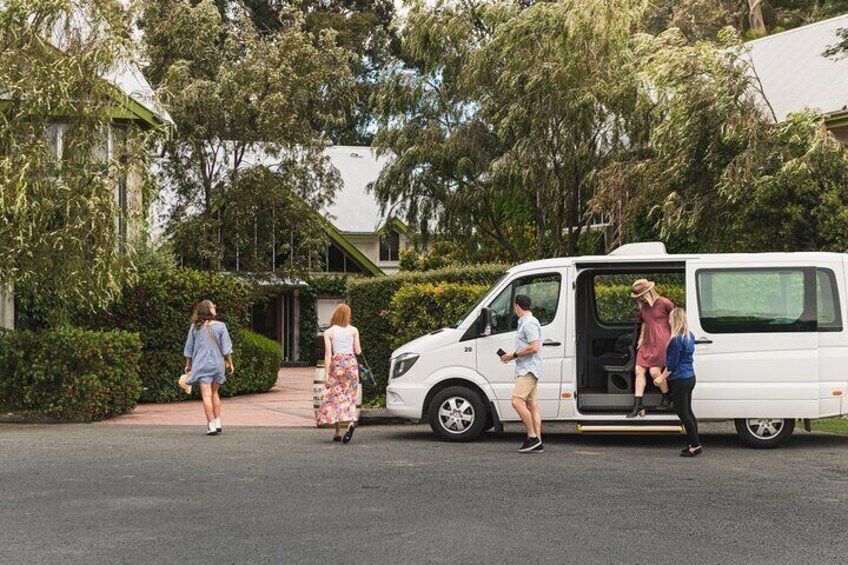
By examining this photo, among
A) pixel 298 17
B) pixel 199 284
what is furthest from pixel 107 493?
pixel 298 17

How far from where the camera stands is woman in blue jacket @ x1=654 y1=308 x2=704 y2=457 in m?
12.2

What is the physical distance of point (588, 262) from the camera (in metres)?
13.5

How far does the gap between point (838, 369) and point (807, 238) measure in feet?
24.8

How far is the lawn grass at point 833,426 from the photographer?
15228 millimetres

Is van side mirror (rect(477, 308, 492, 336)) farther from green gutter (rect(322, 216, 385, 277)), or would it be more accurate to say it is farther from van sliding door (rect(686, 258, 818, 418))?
green gutter (rect(322, 216, 385, 277))

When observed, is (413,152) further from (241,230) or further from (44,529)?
(44,529)

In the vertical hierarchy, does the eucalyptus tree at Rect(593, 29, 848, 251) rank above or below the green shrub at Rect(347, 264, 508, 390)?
above

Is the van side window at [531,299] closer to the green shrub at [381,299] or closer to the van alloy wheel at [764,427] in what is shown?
the van alloy wheel at [764,427]

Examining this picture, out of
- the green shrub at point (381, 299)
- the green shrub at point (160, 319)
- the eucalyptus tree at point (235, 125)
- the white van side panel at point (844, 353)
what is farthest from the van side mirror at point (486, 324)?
the eucalyptus tree at point (235, 125)

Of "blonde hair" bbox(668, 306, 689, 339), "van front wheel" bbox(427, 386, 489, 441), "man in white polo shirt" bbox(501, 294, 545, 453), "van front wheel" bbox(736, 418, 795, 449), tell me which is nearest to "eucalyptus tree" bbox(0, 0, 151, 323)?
"van front wheel" bbox(427, 386, 489, 441)

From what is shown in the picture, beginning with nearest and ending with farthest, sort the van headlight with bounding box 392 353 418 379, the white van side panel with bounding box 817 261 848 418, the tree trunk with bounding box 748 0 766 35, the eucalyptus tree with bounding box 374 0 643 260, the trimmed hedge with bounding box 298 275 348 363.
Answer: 1. the white van side panel with bounding box 817 261 848 418
2. the van headlight with bounding box 392 353 418 379
3. the eucalyptus tree with bounding box 374 0 643 260
4. the trimmed hedge with bounding box 298 275 348 363
5. the tree trunk with bounding box 748 0 766 35

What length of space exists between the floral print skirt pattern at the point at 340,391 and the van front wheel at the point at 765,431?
4.66 m

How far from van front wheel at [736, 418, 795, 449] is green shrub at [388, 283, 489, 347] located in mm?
5501

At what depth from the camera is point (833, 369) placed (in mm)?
12922
